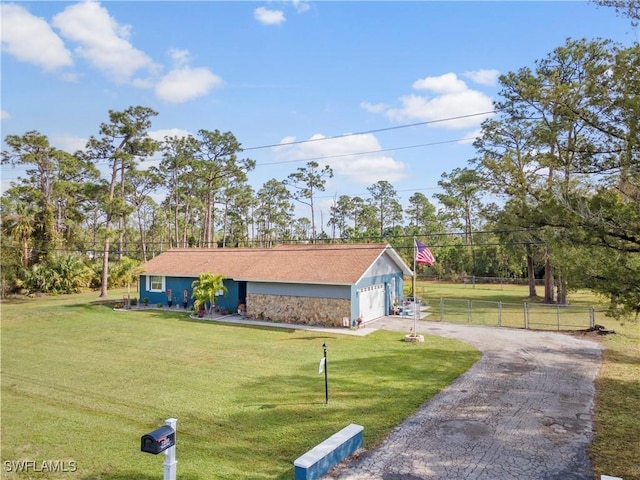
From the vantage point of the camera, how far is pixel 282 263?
907 inches

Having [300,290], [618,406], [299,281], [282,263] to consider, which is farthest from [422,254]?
[618,406]

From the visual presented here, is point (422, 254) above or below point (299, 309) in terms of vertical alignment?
above

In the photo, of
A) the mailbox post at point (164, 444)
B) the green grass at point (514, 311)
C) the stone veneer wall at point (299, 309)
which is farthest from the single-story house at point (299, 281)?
the mailbox post at point (164, 444)

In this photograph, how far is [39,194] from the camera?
33.7 metres

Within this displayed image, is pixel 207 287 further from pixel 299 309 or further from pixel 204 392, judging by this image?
pixel 204 392

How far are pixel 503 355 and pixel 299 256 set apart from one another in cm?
1221

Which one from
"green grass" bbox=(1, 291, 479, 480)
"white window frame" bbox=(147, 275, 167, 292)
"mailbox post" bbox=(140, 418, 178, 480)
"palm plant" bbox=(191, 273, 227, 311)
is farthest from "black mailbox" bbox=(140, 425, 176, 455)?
"white window frame" bbox=(147, 275, 167, 292)

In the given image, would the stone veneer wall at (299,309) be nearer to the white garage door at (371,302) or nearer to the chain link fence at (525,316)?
the white garage door at (371,302)

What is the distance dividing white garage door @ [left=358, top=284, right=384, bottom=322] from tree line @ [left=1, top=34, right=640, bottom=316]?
3.02 metres

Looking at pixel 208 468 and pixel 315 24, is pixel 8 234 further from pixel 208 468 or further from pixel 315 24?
pixel 208 468

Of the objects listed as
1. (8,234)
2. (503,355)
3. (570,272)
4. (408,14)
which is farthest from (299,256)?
(8,234)

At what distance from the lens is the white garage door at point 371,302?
20.7m

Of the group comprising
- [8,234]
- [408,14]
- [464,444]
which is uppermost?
[408,14]

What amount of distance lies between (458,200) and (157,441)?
177 feet
